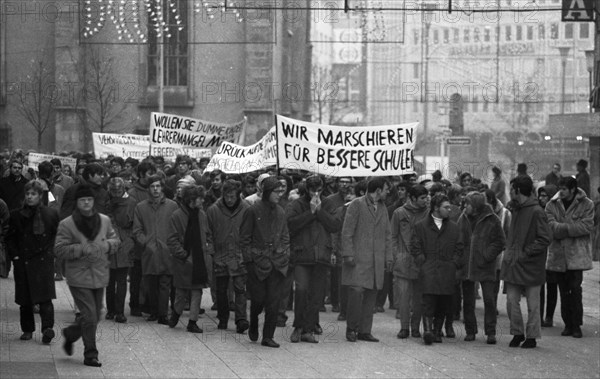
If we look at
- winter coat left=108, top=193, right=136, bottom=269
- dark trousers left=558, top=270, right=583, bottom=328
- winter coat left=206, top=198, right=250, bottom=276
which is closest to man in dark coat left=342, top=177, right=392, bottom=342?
winter coat left=206, top=198, right=250, bottom=276

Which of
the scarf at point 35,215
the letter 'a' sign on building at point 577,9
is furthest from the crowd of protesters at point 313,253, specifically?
the letter 'a' sign on building at point 577,9

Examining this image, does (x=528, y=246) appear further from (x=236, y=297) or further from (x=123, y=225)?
(x=123, y=225)

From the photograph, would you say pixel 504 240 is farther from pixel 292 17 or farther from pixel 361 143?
pixel 292 17

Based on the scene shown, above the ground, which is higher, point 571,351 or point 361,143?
point 361,143

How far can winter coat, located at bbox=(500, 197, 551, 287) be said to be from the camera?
1491 centimetres

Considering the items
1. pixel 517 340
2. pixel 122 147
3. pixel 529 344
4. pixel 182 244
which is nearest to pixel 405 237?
pixel 517 340

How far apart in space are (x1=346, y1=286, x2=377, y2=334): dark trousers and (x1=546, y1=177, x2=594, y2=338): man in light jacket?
2.31 meters

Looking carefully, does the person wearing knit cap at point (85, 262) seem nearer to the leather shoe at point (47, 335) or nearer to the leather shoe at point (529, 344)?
the leather shoe at point (47, 335)

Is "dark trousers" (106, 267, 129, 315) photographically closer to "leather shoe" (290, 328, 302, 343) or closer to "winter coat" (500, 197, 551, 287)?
"leather shoe" (290, 328, 302, 343)

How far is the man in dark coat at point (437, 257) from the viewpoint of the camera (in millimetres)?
14977

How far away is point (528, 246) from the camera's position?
14.9 metres

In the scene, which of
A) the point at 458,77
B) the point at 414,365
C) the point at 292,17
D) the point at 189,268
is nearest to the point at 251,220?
the point at 189,268

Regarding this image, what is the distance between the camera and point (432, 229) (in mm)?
15117

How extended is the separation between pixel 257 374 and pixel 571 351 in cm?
388
